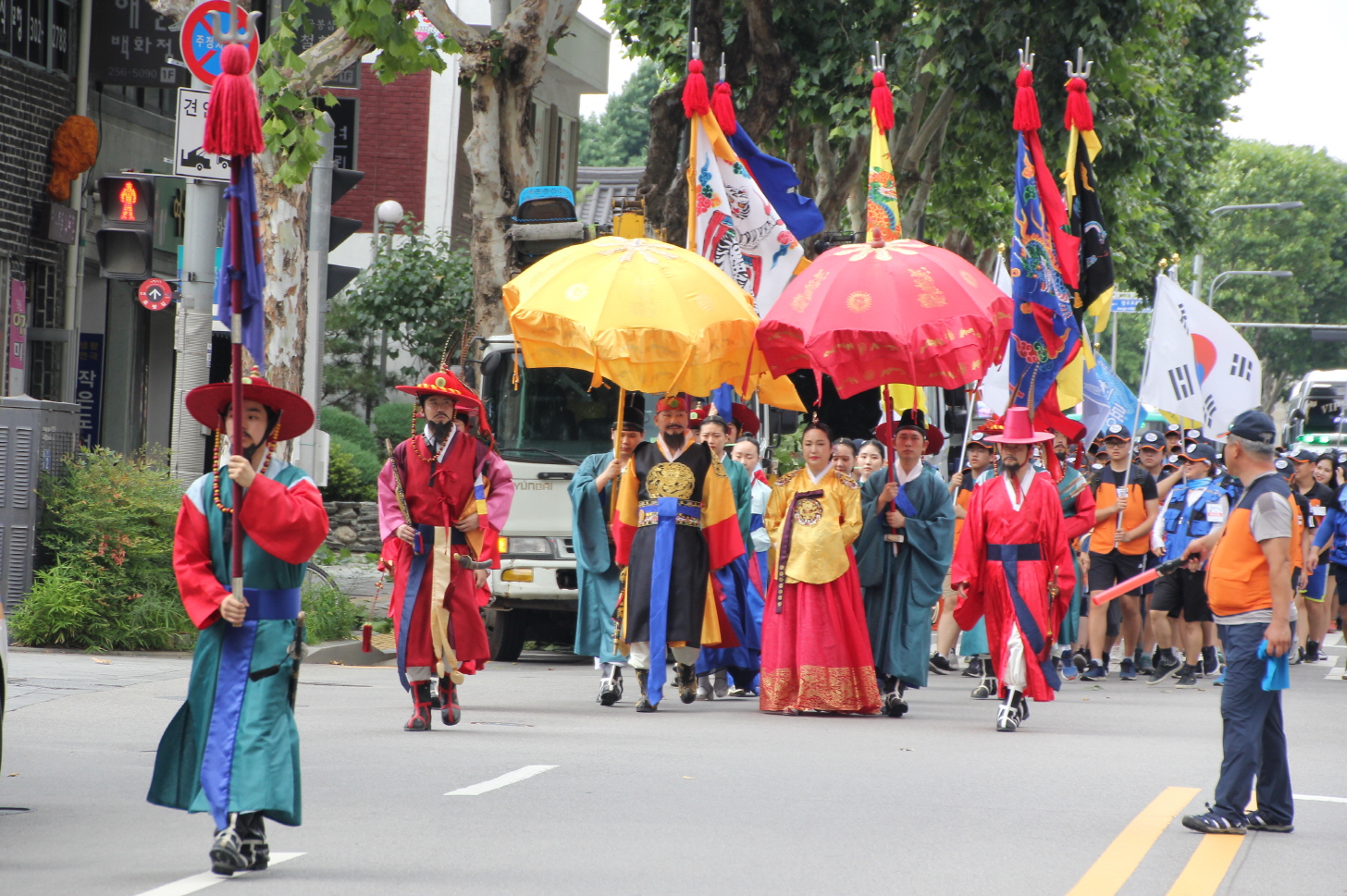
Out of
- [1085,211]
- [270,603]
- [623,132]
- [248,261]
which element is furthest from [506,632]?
[623,132]

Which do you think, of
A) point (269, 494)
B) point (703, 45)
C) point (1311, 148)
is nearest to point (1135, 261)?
point (703, 45)

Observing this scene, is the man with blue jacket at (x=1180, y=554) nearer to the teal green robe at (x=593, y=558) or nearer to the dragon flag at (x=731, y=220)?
the dragon flag at (x=731, y=220)

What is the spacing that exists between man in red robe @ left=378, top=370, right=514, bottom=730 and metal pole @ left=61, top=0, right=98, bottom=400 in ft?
34.0

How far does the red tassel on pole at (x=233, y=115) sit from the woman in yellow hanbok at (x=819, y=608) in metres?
5.72

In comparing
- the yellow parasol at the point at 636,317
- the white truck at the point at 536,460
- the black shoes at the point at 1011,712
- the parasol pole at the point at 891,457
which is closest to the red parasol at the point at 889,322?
the yellow parasol at the point at 636,317

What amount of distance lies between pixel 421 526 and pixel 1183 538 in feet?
24.3

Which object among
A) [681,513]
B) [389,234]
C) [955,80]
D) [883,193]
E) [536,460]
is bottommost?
[681,513]

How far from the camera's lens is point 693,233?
13.7 metres

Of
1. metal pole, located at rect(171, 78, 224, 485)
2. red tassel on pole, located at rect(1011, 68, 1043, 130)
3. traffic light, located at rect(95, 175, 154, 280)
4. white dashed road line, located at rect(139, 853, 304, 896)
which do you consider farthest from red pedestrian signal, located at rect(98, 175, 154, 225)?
white dashed road line, located at rect(139, 853, 304, 896)

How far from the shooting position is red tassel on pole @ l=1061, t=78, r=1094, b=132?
1316 cm

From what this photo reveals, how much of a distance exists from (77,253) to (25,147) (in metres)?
1.51

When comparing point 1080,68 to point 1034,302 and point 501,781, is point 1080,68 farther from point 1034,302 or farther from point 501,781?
point 501,781

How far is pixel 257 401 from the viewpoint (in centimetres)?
616

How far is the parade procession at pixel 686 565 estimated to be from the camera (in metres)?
6.14
